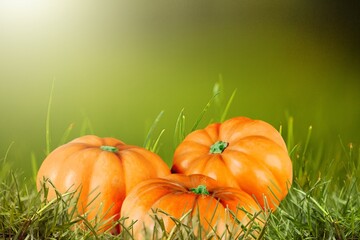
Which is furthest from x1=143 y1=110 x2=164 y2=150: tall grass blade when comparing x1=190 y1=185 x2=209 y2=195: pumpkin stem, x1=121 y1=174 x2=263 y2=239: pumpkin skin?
x1=190 y1=185 x2=209 y2=195: pumpkin stem

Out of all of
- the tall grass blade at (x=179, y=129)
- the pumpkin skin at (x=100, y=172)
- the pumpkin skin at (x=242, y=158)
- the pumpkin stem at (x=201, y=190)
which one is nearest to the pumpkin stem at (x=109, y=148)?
the pumpkin skin at (x=100, y=172)

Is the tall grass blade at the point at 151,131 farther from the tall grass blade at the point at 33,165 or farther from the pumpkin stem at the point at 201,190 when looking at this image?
the pumpkin stem at the point at 201,190

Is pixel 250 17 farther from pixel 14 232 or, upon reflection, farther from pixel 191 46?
pixel 14 232

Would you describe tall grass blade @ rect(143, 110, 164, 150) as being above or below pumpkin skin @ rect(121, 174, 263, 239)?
below

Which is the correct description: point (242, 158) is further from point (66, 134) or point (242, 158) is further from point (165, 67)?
point (66, 134)

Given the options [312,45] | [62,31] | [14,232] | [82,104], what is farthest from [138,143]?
[14,232]

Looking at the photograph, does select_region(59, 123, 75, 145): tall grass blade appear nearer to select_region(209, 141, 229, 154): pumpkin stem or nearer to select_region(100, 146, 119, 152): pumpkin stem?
select_region(100, 146, 119, 152): pumpkin stem

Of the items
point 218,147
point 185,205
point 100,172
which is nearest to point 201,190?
point 185,205
